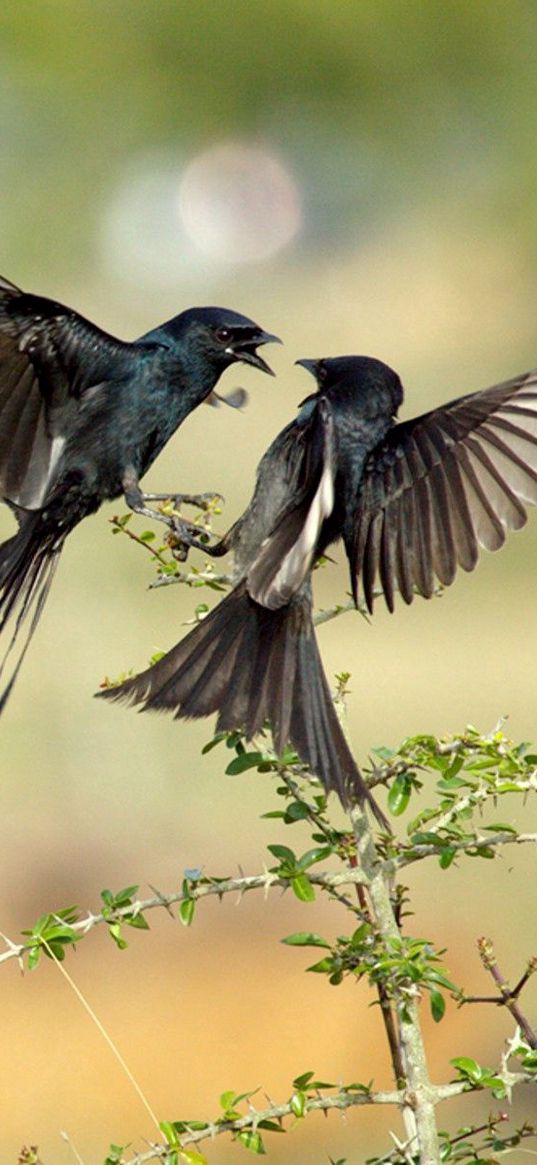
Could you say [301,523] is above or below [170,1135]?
above

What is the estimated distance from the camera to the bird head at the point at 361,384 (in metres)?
2.62

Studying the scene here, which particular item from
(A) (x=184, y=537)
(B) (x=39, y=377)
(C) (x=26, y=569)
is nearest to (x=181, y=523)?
(A) (x=184, y=537)

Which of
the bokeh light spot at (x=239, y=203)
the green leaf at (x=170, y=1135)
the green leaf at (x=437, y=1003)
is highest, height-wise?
the bokeh light spot at (x=239, y=203)

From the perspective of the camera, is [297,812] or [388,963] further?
[297,812]

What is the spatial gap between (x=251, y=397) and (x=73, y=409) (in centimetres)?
615

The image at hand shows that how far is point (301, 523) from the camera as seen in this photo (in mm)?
2346

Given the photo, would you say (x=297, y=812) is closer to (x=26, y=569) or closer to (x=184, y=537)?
(x=184, y=537)

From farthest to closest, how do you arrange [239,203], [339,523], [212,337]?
[239,203]
[212,337]
[339,523]

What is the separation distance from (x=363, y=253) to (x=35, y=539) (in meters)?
9.29

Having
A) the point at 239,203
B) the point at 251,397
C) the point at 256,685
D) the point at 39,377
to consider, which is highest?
the point at 239,203

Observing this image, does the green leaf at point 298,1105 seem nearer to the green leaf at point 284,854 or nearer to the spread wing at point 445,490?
the green leaf at point 284,854

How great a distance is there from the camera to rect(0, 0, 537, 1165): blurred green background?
489 centimetres

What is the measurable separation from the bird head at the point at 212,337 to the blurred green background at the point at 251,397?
89.2 inches

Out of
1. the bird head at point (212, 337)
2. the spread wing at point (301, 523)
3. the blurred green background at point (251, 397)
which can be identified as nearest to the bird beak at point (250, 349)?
the bird head at point (212, 337)
